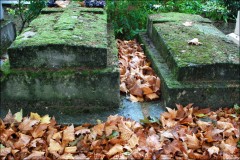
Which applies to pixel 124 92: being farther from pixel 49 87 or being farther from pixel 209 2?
pixel 209 2

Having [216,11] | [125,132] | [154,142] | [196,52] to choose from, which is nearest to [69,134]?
[125,132]

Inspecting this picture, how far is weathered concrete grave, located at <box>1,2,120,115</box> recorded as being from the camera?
8.60 feet

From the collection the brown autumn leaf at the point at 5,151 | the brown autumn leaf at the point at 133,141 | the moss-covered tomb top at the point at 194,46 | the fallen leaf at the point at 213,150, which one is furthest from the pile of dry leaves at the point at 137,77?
the brown autumn leaf at the point at 5,151

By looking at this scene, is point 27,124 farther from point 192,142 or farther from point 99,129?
point 192,142

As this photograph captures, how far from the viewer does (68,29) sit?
3.02 meters

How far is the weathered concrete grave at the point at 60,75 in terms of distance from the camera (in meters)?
2.62

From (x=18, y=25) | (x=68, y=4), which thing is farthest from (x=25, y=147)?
(x=18, y=25)

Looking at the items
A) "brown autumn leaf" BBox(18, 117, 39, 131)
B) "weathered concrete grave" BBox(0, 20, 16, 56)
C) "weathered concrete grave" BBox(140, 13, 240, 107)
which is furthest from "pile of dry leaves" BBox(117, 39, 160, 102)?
"weathered concrete grave" BBox(0, 20, 16, 56)

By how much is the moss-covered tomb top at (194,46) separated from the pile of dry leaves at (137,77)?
36 cm

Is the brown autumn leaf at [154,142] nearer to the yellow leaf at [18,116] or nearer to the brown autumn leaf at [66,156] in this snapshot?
the brown autumn leaf at [66,156]

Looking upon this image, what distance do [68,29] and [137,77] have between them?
0.84 m

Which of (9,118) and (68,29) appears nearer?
(9,118)

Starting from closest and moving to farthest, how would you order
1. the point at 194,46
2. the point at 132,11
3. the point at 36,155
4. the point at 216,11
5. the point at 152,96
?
the point at 36,155, the point at 152,96, the point at 194,46, the point at 132,11, the point at 216,11

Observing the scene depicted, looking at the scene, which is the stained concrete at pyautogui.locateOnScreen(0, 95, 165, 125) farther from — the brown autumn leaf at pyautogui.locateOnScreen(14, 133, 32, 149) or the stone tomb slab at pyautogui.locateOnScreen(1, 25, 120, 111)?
the brown autumn leaf at pyautogui.locateOnScreen(14, 133, 32, 149)
